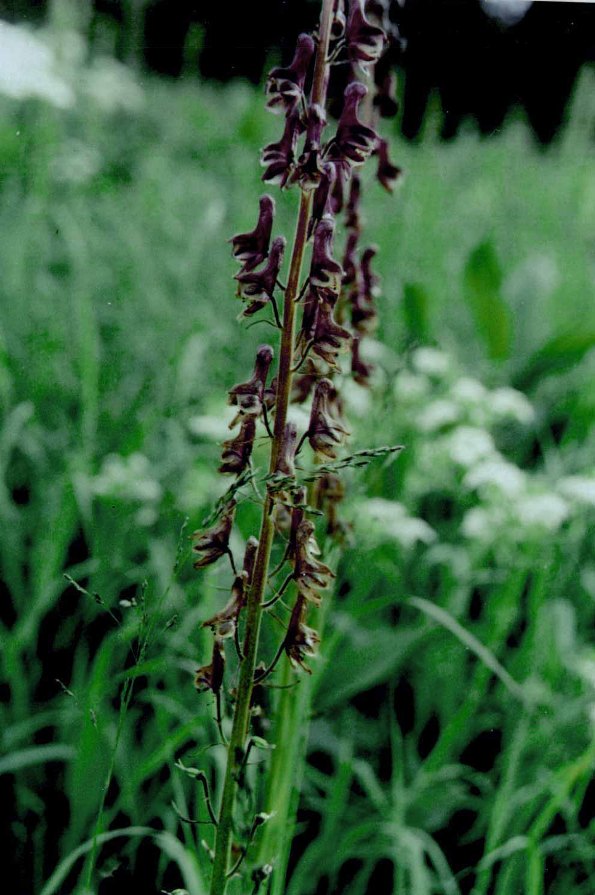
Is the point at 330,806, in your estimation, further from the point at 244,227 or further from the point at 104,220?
the point at 104,220

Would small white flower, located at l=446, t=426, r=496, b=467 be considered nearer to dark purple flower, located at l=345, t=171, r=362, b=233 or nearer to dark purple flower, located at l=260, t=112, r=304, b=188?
dark purple flower, located at l=345, t=171, r=362, b=233

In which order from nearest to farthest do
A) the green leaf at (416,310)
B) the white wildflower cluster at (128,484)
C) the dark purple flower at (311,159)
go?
the dark purple flower at (311,159) < the white wildflower cluster at (128,484) < the green leaf at (416,310)

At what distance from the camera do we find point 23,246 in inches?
105

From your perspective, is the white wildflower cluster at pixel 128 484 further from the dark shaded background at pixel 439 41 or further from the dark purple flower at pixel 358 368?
the dark shaded background at pixel 439 41

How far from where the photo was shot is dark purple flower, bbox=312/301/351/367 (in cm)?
86

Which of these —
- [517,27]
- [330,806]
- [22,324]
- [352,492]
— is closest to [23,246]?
[22,324]

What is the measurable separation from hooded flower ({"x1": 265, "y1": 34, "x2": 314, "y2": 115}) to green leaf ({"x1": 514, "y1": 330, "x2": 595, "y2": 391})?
1.79 meters

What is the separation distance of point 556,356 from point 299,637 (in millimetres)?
1890

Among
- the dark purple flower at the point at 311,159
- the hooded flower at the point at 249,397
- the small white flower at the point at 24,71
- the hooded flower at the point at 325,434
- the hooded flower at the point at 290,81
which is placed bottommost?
the hooded flower at the point at 325,434

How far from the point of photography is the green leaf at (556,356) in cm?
251

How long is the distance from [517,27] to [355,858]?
6.87 ft

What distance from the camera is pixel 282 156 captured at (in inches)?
33.7

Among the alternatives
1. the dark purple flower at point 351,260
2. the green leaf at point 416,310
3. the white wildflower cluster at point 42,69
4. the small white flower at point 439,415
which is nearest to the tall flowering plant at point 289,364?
the dark purple flower at point 351,260

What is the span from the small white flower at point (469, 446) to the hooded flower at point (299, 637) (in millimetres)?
889
